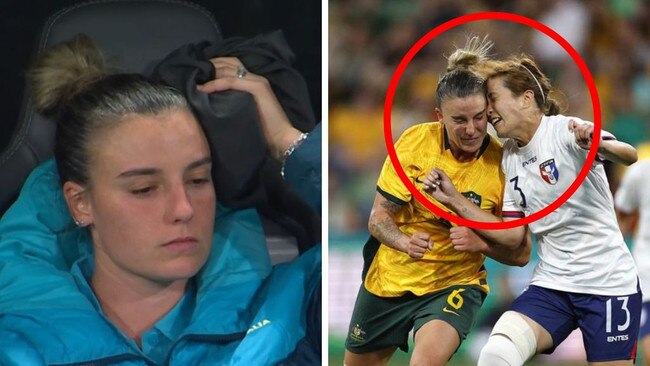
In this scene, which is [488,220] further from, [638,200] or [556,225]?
[638,200]

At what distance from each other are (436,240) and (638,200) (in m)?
0.68

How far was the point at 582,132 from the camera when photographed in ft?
9.73

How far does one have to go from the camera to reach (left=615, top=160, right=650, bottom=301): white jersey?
3.26m

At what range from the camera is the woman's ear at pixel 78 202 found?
10.4 feet

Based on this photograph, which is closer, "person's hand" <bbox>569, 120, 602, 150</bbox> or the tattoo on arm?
"person's hand" <bbox>569, 120, 602, 150</bbox>

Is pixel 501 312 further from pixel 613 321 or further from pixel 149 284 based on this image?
pixel 149 284

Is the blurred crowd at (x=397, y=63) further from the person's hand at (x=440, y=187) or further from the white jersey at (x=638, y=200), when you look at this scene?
the person's hand at (x=440, y=187)

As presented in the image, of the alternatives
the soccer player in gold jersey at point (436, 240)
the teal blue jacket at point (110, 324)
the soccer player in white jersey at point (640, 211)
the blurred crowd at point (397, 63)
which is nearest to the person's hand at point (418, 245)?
the soccer player in gold jersey at point (436, 240)

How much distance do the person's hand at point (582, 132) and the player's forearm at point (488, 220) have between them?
0.30 meters

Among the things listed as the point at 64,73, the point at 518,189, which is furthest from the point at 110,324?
the point at 518,189

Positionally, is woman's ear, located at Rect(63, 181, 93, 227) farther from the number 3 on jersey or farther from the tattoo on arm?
the number 3 on jersey

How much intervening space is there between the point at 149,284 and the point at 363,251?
66 cm

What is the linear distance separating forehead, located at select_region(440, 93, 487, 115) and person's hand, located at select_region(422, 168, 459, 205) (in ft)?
0.60

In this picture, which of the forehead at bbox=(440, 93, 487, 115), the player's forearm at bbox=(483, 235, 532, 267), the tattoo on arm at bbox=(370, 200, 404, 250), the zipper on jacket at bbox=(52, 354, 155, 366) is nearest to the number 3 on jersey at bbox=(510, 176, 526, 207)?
the player's forearm at bbox=(483, 235, 532, 267)
